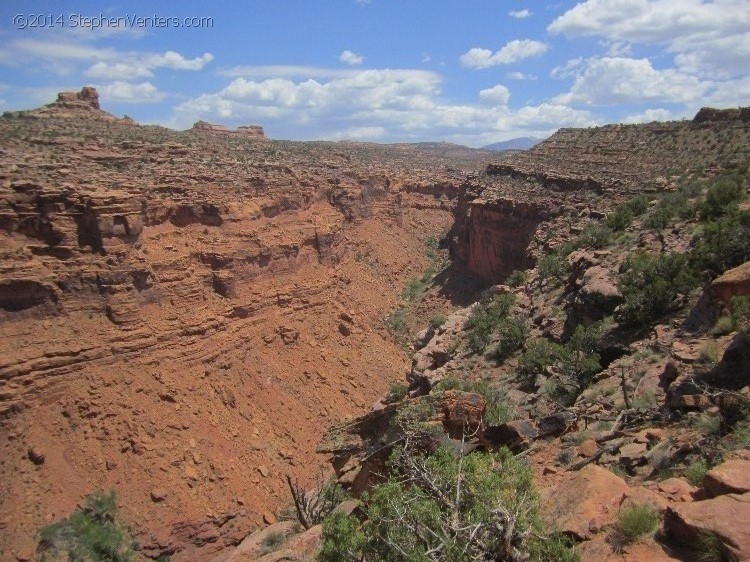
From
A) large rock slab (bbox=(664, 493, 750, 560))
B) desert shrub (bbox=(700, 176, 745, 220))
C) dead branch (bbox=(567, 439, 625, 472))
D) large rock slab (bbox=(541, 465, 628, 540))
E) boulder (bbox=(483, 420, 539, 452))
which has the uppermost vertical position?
desert shrub (bbox=(700, 176, 745, 220))

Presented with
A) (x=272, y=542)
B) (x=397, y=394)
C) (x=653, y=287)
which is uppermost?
(x=653, y=287)

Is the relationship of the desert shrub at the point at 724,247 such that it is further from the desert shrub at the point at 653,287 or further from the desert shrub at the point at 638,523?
the desert shrub at the point at 638,523

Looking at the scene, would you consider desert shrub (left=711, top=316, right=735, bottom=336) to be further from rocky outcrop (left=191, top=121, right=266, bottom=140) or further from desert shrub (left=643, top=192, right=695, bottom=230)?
rocky outcrop (left=191, top=121, right=266, bottom=140)

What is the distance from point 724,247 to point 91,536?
20.7 m

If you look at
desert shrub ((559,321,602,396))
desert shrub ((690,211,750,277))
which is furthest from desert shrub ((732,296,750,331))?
desert shrub ((559,321,602,396))

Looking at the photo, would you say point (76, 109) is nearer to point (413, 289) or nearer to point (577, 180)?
point (413, 289)

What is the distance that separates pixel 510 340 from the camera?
67.6 feet

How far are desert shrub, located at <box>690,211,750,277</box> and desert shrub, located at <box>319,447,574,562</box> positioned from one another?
1007 cm

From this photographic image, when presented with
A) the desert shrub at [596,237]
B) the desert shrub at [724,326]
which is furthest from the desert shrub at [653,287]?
the desert shrub at [596,237]

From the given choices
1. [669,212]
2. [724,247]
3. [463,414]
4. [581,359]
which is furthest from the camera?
[669,212]

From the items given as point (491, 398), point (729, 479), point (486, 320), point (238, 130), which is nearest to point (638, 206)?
point (486, 320)

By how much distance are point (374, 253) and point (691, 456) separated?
111ft

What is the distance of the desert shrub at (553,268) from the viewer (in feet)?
78.5

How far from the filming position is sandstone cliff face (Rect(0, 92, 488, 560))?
18.7 metres
